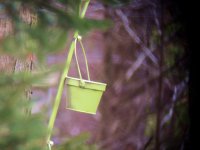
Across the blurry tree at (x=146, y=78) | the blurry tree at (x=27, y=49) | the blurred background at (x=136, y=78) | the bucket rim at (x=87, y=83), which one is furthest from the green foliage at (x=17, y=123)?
the blurry tree at (x=146, y=78)

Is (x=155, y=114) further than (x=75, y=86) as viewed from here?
Yes

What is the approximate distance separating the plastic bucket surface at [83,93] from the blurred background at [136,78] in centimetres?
81

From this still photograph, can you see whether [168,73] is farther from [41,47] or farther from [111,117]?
[41,47]

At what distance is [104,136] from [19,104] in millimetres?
2350

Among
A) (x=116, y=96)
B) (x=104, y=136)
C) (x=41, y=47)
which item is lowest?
(x=104, y=136)

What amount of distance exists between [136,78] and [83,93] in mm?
1518

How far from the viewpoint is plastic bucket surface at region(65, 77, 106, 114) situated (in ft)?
5.38

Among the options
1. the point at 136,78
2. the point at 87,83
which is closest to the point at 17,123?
the point at 87,83

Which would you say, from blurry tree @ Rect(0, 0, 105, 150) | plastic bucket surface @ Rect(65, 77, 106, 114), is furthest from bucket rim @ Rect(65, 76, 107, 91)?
blurry tree @ Rect(0, 0, 105, 150)

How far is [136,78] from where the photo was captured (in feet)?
10.3

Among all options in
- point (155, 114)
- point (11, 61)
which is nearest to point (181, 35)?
point (155, 114)

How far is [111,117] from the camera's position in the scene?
2.93 meters

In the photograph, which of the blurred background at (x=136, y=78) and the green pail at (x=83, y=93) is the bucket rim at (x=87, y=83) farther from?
the blurred background at (x=136, y=78)

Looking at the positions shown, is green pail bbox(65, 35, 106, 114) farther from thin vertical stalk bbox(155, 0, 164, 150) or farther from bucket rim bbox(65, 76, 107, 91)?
thin vertical stalk bbox(155, 0, 164, 150)
